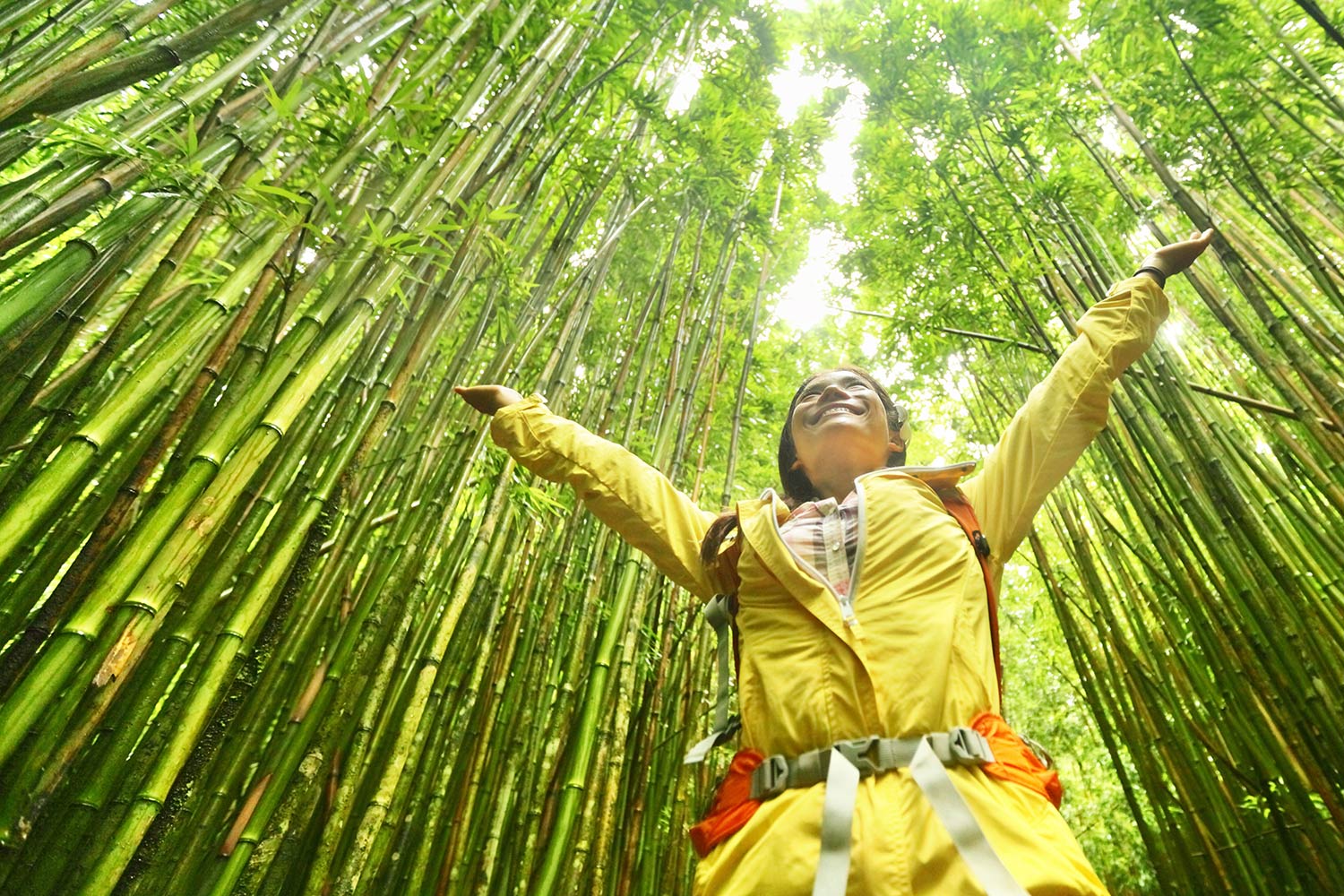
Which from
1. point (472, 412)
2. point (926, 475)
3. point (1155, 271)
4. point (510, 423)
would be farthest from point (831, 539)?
point (472, 412)

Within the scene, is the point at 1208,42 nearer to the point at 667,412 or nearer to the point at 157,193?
the point at 667,412

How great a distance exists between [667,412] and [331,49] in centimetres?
125

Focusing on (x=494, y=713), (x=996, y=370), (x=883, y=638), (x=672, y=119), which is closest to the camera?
(x=883, y=638)

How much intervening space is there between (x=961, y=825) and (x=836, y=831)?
13 cm

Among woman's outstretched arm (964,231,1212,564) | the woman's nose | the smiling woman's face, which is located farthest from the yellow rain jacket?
the woman's nose

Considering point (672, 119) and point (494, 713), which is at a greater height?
point (672, 119)

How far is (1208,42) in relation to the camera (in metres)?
2.10

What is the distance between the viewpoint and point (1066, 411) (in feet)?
3.59

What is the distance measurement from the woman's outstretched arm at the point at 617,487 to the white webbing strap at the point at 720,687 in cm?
8

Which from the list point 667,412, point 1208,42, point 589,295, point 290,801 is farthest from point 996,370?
point 290,801

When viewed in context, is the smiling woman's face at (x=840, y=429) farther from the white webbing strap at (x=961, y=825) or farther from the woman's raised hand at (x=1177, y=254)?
the white webbing strap at (x=961, y=825)

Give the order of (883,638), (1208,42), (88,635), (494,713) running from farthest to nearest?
1. (1208,42)
2. (494,713)
3. (883,638)
4. (88,635)

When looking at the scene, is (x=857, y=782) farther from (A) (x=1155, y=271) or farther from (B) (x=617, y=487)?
(A) (x=1155, y=271)

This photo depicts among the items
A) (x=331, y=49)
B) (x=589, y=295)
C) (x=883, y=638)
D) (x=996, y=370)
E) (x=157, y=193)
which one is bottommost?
(x=883, y=638)
